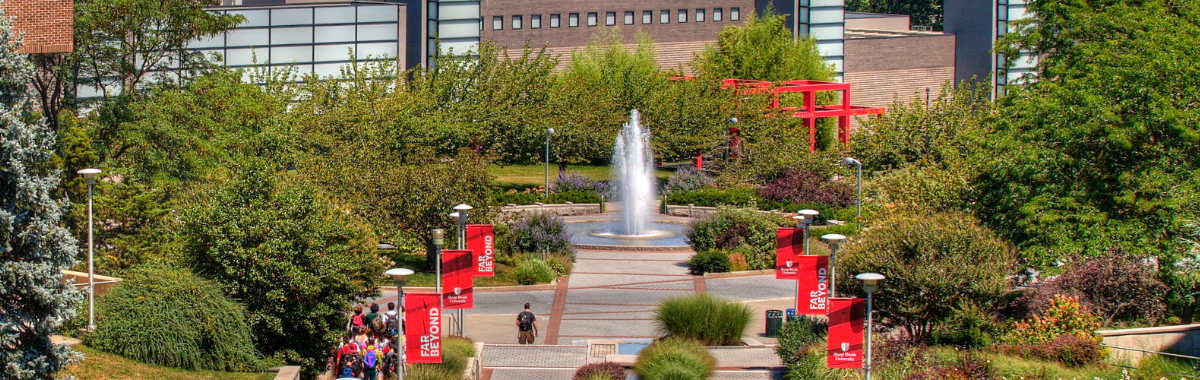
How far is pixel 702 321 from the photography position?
22922mm

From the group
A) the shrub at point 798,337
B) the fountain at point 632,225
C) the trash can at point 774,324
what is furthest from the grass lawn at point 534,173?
the shrub at point 798,337

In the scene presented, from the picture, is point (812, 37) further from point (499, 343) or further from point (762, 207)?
point (499, 343)

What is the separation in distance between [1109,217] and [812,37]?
154 feet

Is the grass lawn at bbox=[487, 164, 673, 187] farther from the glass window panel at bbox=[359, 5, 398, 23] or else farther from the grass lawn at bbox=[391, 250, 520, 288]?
the grass lawn at bbox=[391, 250, 520, 288]

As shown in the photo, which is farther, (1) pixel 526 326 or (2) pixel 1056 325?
(1) pixel 526 326

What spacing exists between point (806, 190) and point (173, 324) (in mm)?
31593

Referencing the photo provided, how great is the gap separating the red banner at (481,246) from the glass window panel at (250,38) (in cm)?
4014

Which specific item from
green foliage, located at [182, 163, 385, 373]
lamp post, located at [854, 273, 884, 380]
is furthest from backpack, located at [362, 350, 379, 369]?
lamp post, located at [854, 273, 884, 380]

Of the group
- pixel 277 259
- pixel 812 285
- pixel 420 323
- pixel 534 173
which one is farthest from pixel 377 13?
pixel 420 323

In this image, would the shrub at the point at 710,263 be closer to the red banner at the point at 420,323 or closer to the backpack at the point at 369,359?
the backpack at the point at 369,359

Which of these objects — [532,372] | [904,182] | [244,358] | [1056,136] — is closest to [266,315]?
[244,358]

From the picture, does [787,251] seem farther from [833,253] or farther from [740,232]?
[740,232]

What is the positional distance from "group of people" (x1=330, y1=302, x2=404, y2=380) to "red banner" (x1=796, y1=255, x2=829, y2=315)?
7.42 m

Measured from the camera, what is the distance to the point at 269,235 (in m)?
19.2
